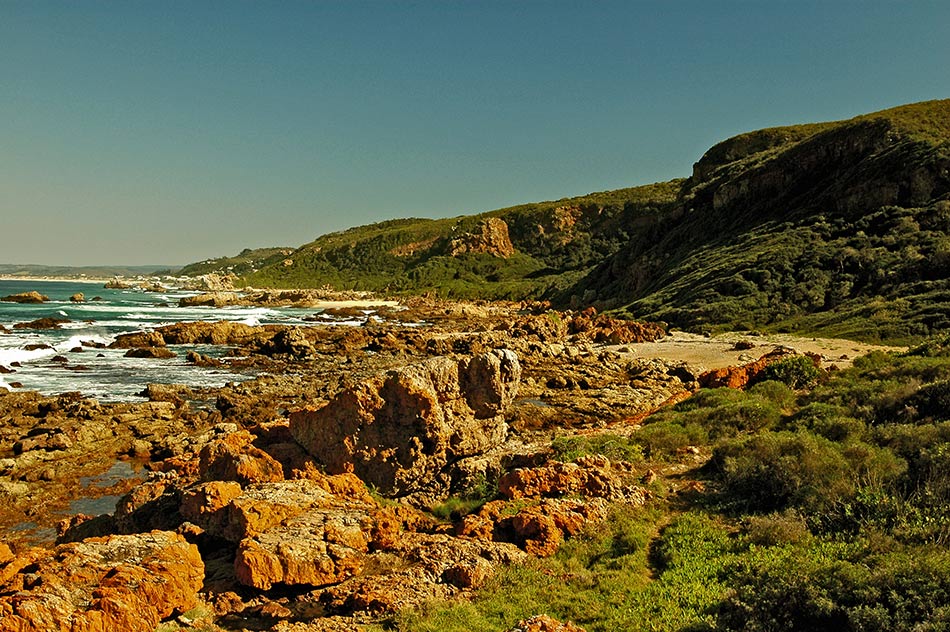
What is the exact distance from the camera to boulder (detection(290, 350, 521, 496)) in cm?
1093

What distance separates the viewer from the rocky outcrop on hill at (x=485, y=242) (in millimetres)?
152375

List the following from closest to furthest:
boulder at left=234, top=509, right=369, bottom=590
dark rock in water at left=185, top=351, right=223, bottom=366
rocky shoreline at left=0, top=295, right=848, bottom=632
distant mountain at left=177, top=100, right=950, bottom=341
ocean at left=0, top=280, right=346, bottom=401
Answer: rocky shoreline at left=0, top=295, right=848, bottom=632 < boulder at left=234, top=509, right=369, bottom=590 < ocean at left=0, top=280, right=346, bottom=401 < dark rock in water at left=185, top=351, right=223, bottom=366 < distant mountain at left=177, top=100, right=950, bottom=341

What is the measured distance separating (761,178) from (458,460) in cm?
6806

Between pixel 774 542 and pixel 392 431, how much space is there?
6929 mm

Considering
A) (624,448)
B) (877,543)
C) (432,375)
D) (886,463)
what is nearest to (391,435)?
(432,375)

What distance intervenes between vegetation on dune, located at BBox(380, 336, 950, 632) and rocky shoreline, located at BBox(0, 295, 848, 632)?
591mm

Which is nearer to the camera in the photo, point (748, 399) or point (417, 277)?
point (748, 399)

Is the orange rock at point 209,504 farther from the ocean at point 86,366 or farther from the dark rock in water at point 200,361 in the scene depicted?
the dark rock in water at point 200,361

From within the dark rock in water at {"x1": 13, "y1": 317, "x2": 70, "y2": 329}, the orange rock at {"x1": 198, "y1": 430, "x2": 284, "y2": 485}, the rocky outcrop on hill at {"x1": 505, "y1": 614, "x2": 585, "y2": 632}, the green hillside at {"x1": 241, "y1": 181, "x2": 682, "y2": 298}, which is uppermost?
the green hillside at {"x1": 241, "y1": 181, "x2": 682, "y2": 298}

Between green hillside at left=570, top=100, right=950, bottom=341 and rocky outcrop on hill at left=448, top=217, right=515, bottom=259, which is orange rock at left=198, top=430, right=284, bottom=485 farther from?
rocky outcrop on hill at left=448, top=217, right=515, bottom=259

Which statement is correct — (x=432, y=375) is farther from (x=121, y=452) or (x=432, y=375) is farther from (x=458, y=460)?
(x=121, y=452)

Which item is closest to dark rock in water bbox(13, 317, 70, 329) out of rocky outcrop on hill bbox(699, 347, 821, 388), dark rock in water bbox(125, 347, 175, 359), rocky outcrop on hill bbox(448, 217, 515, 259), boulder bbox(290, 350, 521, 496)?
dark rock in water bbox(125, 347, 175, 359)

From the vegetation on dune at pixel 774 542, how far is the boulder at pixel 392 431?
3404 mm

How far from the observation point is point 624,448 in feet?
46.2
